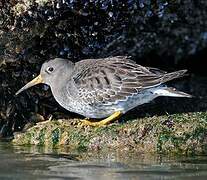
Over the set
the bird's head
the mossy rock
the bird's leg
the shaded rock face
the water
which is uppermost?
the shaded rock face

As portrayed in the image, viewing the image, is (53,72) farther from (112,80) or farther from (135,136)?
(135,136)

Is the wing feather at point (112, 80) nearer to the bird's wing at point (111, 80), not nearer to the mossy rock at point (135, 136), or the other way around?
the bird's wing at point (111, 80)

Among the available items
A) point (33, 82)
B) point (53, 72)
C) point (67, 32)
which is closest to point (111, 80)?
point (53, 72)

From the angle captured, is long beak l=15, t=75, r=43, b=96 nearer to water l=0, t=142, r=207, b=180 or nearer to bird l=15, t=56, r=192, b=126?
bird l=15, t=56, r=192, b=126

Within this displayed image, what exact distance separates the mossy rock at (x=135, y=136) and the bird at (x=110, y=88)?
27cm

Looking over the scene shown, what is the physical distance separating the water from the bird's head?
1.27 m

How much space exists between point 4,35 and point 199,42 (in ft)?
12.5

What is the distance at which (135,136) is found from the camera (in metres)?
8.77

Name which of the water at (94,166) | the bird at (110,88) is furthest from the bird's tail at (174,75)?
the water at (94,166)

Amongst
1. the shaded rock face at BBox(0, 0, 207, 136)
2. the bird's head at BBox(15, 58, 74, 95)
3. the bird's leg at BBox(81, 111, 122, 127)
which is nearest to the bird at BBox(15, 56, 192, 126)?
the bird's leg at BBox(81, 111, 122, 127)

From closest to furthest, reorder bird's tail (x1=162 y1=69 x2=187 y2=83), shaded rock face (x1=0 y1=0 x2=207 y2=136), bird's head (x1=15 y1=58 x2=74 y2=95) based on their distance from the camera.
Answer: bird's tail (x1=162 y1=69 x2=187 y2=83), shaded rock face (x1=0 y1=0 x2=207 y2=136), bird's head (x1=15 y1=58 x2=74 y2=95)

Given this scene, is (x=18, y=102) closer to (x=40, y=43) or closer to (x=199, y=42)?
(x=40, y=43)

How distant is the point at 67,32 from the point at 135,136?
2.04 metres

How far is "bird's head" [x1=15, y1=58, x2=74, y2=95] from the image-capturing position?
9.68 metres
